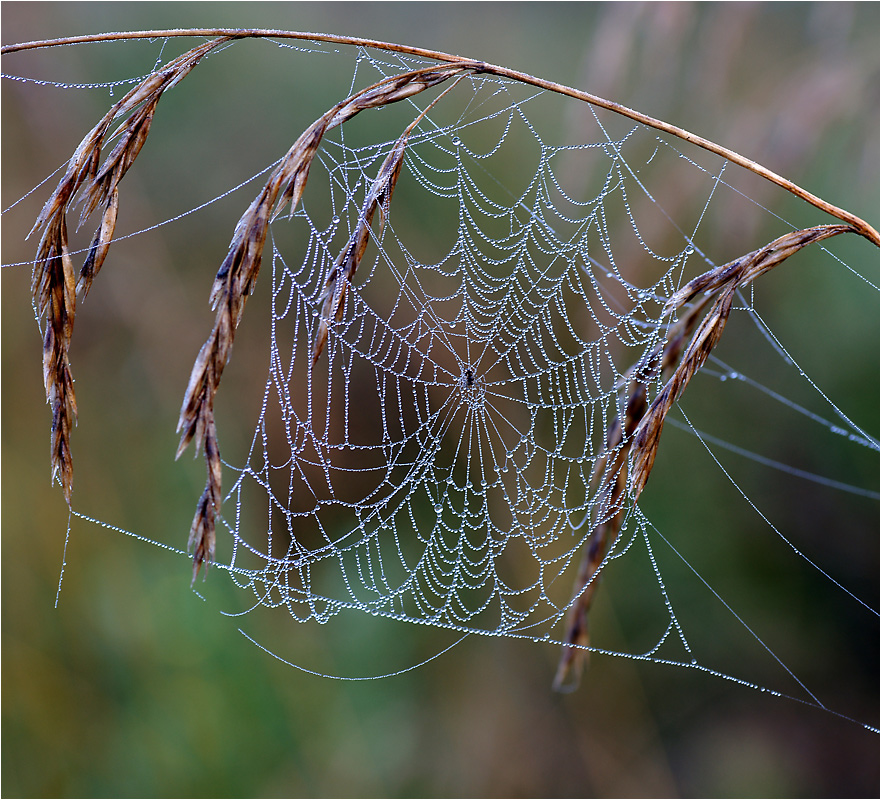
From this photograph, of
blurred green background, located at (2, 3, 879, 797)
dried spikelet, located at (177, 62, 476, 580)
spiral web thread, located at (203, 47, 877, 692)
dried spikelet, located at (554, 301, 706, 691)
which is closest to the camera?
dried spikelet, located at (177, 62, 476, 580)

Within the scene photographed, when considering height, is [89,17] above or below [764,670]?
above

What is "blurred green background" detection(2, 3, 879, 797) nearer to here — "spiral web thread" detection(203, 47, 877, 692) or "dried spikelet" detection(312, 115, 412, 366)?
"spiral web thread" detection(203, 47, 877, 692)

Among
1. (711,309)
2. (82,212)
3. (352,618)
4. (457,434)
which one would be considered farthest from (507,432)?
(82,212)

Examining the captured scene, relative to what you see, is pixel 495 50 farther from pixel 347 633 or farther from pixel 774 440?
pixel 347 633

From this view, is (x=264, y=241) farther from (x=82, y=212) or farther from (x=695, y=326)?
(x=695, y=326)

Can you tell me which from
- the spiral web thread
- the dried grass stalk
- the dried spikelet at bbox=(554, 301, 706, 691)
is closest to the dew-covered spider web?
the spiral web thread

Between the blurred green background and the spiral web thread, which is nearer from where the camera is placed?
the blurred green background

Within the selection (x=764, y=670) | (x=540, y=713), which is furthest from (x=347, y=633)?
(x=764, y=670)
